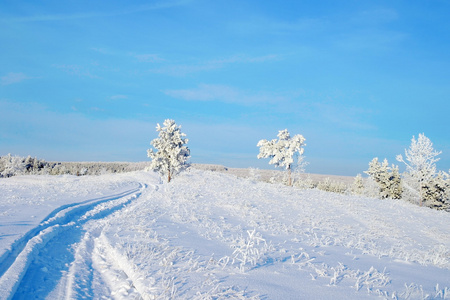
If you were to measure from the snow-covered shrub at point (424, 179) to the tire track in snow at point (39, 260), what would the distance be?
157ft

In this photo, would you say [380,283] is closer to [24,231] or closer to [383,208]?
[24,231]

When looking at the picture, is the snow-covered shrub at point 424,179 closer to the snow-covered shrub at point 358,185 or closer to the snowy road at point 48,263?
the snow-covered shrub at point 358,185

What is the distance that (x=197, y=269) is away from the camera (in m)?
6.46

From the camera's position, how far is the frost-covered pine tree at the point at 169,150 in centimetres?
4456

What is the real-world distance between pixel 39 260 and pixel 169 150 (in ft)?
124

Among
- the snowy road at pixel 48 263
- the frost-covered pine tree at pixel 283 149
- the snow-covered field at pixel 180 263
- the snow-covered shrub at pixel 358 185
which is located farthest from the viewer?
the snow-covered shrub at pixel 358 185

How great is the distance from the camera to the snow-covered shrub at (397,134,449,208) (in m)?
45.1

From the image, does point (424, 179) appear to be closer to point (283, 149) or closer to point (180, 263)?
point (283, 149)

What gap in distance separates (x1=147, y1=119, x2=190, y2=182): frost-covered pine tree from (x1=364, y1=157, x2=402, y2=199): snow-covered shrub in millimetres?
40679

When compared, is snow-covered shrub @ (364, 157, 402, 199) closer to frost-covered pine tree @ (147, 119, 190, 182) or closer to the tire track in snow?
frost-covered pine tree @ (147, 119, 190, 182)

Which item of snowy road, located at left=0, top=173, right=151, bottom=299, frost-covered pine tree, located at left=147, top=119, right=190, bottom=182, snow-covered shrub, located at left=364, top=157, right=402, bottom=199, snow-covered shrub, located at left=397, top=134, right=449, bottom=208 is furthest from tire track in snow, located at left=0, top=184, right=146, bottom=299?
snow-covered shrub, located at left=364, top=157, right=402, bottom=199

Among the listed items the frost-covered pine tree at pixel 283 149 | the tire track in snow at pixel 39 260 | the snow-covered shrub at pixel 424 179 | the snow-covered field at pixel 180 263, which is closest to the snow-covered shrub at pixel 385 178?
the snow-covered shrub at pixel 424 179

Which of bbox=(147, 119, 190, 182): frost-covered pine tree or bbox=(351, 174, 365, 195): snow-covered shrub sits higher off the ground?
bbox=(147, 119, 190, 182): frost-covered pine tree

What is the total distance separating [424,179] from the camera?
4762 cm
